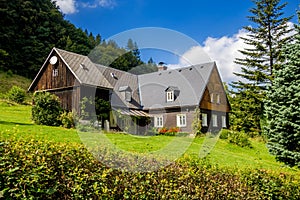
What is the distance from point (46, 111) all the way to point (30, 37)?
3818cm

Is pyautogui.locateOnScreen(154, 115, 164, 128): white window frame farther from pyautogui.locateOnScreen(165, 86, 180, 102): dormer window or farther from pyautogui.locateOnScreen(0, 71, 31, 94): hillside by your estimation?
pyautogui.locateOnScreen(0, 71, 31, 94): hillside

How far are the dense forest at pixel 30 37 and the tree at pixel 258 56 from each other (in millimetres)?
30324

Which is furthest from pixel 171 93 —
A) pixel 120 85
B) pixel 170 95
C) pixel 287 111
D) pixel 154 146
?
pixel 287 111

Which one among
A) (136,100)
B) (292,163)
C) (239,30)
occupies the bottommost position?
(292,163)

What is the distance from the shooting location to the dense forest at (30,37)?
168 feet

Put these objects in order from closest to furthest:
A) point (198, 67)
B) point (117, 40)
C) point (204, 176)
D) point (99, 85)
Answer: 1. point (204, 176)
2. point (117, 40)
3. point (99, 85)
4. point (198, 67)

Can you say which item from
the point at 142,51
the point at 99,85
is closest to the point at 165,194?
the point at 142,51

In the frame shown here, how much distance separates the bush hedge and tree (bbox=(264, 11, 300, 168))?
241 inches

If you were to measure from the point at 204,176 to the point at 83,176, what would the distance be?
9.75ft

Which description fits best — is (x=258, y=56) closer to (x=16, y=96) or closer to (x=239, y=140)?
(x=239, y=140)

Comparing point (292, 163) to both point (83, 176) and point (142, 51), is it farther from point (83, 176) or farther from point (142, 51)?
point (83, 176)

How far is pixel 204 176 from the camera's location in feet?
21.6

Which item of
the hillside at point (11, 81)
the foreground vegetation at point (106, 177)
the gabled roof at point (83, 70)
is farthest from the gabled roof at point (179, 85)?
the hillside at point (11, 81)

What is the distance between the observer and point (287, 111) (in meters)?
13.1
